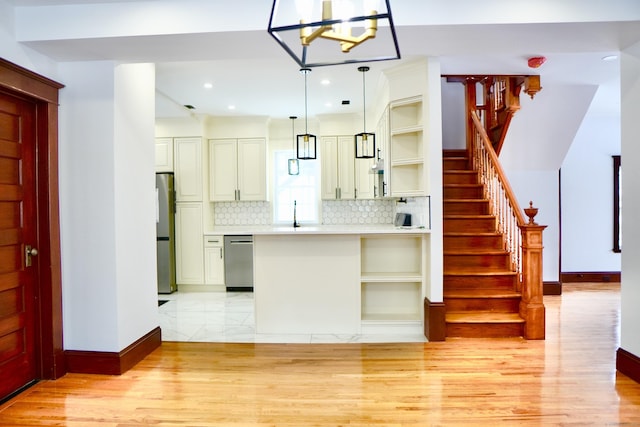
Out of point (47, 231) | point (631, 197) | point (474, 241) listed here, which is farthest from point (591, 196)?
point (47, 231)

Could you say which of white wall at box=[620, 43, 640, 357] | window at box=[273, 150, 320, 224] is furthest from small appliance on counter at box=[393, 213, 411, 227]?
window at box=[273, 150, 320, 224]

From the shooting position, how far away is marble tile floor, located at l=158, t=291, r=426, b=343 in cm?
399

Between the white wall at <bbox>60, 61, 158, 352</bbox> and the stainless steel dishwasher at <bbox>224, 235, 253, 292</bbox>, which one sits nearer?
the white wall at <bbox>60, 61, 158, 352</bbox>

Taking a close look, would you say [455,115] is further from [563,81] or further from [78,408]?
[78,408]

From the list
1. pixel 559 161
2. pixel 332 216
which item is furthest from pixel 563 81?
pixel 332 216

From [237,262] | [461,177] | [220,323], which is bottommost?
[220,323]

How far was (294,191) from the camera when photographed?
24.0ft

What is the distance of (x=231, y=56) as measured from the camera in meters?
3.18

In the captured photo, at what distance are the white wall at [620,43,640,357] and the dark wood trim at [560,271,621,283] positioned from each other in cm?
415

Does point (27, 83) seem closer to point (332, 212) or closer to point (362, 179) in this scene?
point (362, 179)

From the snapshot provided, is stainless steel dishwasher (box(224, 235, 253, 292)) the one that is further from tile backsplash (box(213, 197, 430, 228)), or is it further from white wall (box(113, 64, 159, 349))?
white wall (box(113, 64, 159, 349))

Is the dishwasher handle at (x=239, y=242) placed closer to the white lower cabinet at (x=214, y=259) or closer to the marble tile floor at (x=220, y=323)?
the white lower cabinet at (x=214, y=259)

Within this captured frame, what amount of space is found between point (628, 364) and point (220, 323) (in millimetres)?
3760

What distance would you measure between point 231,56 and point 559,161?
4997 millimetres
